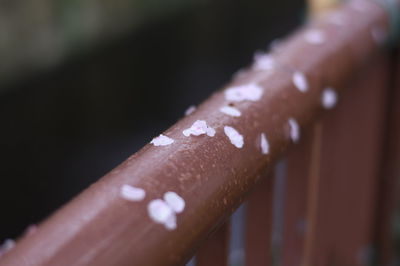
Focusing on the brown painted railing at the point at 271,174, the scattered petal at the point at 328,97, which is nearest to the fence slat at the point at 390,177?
the brown painted railing at the point at 271,174

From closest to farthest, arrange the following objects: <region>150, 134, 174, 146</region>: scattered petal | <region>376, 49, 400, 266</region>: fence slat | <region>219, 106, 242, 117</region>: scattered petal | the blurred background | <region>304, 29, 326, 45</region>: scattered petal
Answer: <region>150, 134, 174, 146</region>: scattered petal < <region>219, 106, 242, 117</region>: scattered petal < <region>304, 29, 326, 45</region>: scattered petal < <region>376, 49, 400, 266</region>: fence slat < the blurred background

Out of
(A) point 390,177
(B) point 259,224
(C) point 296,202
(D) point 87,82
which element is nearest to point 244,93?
(B) point 259,224

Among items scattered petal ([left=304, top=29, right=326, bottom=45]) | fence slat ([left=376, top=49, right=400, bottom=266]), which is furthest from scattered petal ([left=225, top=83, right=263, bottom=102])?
fence slat ([left=376, top=49, right=400, bottom=266])

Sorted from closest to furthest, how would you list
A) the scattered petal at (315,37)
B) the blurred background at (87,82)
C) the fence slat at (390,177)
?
the scattered petal at (315,37) → the fence slat at (390,177) → the blurred background at (87,82)

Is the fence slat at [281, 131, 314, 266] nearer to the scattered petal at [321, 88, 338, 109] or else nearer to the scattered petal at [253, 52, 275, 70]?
the scattered petal at [321, 88, 338, 109]

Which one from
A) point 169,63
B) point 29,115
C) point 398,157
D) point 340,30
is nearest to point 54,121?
point 29,115

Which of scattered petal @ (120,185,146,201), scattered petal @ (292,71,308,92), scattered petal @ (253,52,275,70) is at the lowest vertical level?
scattered petal @ (120,185,146,201)

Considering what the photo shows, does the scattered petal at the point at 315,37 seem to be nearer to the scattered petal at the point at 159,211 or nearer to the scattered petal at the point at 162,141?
the scattered petal at the point at 162,141

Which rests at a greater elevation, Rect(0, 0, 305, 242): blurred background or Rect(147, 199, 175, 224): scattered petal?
Rect(0, 0, 305, 242): blurred background
